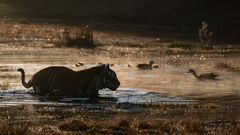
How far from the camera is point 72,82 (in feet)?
54.9

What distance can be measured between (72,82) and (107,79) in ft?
2.60

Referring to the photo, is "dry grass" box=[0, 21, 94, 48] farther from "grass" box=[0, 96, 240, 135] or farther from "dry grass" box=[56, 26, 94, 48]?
"grass" box=[0, 96, 240, 135]

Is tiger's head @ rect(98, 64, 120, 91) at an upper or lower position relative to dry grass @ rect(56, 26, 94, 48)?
lower

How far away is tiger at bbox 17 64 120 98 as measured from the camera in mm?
16656

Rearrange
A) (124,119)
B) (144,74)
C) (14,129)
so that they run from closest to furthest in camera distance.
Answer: (14,129), (124,119), (144,74)

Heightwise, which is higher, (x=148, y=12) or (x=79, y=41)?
(x=148, y=12)

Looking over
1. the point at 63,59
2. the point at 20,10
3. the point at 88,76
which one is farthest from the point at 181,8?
the point at 88,76

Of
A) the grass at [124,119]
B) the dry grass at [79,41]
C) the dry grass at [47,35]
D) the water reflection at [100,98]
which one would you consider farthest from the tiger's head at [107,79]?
the dry grass at [79,41]

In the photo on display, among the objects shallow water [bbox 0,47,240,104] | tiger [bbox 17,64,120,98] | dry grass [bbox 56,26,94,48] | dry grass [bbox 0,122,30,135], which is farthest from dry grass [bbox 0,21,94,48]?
dry grass [bbox 0,122,30,135]

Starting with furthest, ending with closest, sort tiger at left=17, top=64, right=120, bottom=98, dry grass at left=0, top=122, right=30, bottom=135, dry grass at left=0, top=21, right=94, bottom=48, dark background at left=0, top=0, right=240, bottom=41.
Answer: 1. dark background at left=0, top=0, right=240, bottom=41
2. dry grass at left=0, top=21, right=94, bottom=48
3. tiger at left=17, top=64, right=120, bottom=98
4. dry grass at left=0, top=122, right=30, bottom=135

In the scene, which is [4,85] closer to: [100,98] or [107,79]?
[107,79]

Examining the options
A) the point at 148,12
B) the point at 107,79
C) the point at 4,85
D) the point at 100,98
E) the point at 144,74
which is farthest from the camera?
the point at 148,12

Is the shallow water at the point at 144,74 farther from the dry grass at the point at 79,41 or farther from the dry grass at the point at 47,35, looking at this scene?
the dry grass at the point at 47,35

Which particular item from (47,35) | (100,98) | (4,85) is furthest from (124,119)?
(47,35)
